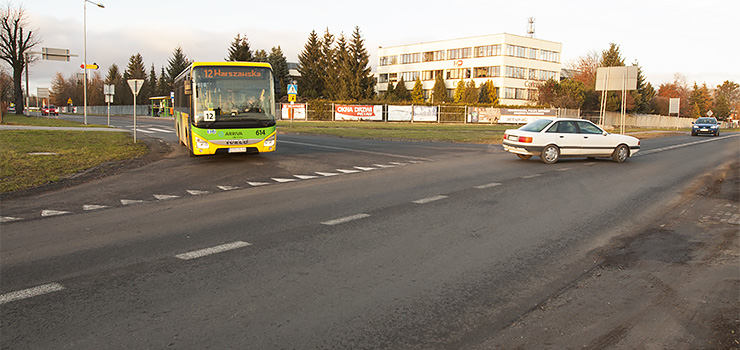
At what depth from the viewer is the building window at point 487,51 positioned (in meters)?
78.5

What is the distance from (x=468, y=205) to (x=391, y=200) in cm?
132

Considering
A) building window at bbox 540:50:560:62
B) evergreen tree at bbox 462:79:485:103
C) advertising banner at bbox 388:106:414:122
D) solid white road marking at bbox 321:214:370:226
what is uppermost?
building window at bbox 540:50:560:62

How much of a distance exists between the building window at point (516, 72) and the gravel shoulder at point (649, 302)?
7515 cm

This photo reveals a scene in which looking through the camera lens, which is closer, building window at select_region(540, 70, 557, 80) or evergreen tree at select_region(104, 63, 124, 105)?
building window at select_region(540, 70, 557, 80)

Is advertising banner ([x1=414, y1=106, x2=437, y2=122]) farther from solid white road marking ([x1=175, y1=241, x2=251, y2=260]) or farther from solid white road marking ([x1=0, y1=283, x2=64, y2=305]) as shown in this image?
solid white road marking ([x1=0, y1=283, x2=64, y2=305])

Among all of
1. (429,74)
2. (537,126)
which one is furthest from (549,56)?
(537,126)

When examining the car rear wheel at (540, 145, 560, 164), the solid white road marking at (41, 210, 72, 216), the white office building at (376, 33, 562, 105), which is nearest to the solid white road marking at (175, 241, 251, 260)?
the solid white road marking at (41, 210, 72, 216)

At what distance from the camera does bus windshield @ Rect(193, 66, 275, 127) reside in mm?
14117

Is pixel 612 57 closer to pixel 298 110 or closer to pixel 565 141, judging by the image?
pixel 298 110

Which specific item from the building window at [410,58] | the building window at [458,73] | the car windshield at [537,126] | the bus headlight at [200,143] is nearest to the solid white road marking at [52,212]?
the bus headlight at [200,143]

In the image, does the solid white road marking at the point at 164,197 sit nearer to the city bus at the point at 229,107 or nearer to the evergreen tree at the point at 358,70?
the city bus at the point at 229,107

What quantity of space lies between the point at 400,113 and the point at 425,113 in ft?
8.58

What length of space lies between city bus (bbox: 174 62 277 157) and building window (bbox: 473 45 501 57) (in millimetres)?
69474

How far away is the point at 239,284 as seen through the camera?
14.9 ft
